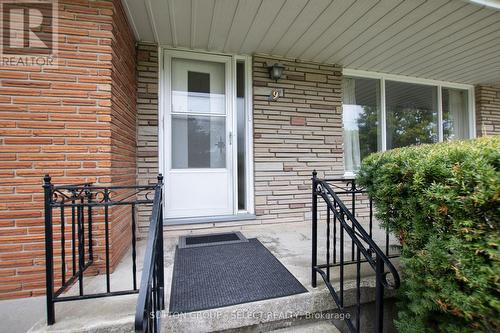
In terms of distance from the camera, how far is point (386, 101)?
13.4 feet

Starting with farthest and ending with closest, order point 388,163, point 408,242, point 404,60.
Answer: point 404,60, point 388,163, point 408,242

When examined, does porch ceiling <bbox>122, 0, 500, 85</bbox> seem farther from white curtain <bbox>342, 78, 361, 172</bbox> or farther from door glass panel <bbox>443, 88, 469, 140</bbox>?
door glass panel <bbox>443, 88, 469, 140</bbox>

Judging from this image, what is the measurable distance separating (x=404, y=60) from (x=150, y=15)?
330 centimetres

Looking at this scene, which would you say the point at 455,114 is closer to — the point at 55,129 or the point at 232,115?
the point at 232,115

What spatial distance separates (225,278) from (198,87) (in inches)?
91.0

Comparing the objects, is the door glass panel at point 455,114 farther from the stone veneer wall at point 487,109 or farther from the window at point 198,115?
the window at point 198,115

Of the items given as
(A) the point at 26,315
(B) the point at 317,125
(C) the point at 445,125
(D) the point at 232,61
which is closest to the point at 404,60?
(B) the point at 317,125

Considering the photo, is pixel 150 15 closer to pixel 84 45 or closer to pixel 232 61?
pixel 84 45

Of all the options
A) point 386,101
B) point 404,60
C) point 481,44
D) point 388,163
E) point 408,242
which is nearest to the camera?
point 408,242

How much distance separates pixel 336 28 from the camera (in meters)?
2.68

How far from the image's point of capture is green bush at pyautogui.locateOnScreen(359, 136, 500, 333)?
0.97 metres

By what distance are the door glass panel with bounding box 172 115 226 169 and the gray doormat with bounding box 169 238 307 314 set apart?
110 cm

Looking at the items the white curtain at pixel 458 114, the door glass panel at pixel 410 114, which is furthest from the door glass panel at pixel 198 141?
the white curtain at pixel 458 114

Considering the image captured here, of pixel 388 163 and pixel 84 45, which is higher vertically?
pixel 84 45
